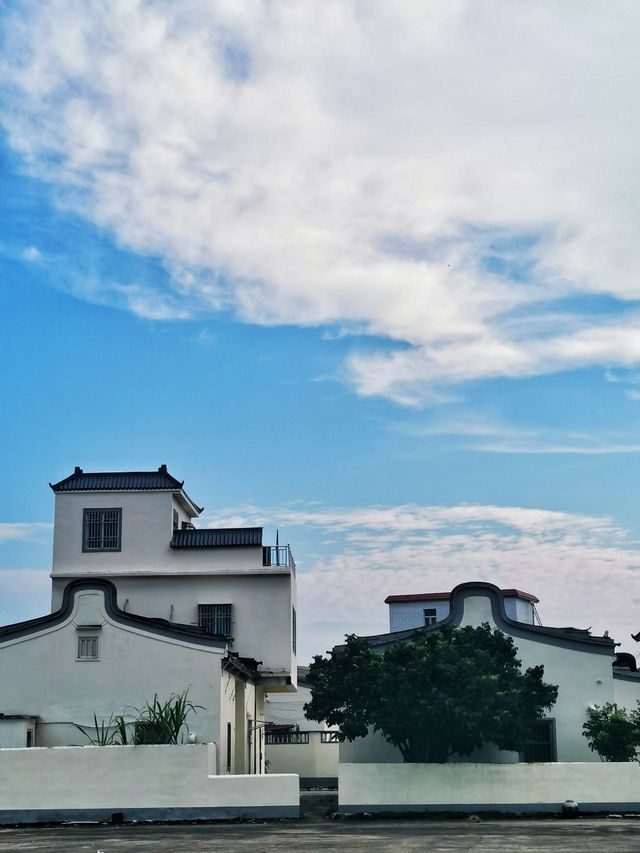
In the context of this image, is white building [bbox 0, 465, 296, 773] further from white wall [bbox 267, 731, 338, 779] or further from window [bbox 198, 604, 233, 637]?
white wall [bbox 267, 731, 338, 779]

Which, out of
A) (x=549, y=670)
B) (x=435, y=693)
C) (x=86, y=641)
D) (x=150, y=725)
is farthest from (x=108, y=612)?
(x=549, y=670)

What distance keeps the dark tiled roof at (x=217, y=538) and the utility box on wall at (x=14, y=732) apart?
9.46m

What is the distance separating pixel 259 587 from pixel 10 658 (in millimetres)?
9372

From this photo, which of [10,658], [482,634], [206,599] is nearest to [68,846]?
[10,658]

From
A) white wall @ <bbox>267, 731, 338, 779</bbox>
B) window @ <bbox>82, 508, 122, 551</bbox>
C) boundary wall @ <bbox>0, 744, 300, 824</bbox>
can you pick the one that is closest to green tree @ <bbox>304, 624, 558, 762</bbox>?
boundary wall @ <bbox>0, 744, 300, 824</bbox>

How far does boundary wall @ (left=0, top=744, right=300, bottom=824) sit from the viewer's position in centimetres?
2569

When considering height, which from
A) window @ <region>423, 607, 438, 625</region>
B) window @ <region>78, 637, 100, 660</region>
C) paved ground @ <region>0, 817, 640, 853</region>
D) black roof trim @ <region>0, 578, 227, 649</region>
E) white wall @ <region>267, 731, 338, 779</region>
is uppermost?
window @ <region>423, 607, 438, 625</region>

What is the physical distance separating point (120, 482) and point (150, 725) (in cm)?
1114

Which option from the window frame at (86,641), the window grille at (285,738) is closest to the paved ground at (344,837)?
the window frame at (86,641)

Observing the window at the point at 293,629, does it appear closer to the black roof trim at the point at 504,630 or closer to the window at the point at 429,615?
the black roof trim at the point at 504,630

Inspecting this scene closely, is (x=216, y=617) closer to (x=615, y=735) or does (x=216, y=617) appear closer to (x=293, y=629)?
(x=293, y=629)

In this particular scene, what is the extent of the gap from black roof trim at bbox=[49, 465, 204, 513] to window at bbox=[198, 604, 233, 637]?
14.0ft

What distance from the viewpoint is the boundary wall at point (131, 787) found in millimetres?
25688

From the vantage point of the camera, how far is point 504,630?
101ft
